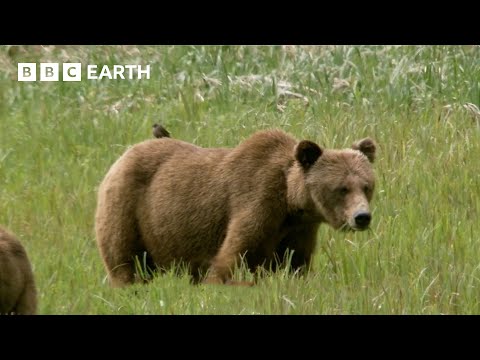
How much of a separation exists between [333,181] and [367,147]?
18.0 inches

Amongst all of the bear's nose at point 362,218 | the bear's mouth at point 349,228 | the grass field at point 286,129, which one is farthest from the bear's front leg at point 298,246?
the bear's nose at point 362,218

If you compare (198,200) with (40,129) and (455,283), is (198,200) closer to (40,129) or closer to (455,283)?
(455,283)

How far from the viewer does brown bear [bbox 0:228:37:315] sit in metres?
7.45

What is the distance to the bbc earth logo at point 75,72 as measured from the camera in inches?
527

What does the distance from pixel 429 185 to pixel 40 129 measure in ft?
14.4

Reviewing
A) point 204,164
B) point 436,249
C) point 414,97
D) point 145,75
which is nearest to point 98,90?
point 145,75

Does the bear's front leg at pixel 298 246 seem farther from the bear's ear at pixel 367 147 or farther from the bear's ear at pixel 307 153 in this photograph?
the bear's ear at pixel 367 147

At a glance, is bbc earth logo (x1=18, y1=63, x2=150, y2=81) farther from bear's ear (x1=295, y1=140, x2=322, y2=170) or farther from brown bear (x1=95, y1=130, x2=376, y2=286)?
bear's ear (x1=295, y1=140, x2=322, y2=170)

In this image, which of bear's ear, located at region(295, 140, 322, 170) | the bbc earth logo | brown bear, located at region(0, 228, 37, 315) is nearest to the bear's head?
bear's ear, located at region(295, 140, 322, 170)

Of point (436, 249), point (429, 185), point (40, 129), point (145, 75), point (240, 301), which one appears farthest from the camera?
point (145, 75)

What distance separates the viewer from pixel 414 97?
12.6 m

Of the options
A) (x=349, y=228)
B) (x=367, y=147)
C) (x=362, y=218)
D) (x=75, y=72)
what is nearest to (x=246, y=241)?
(x=349, y=228)

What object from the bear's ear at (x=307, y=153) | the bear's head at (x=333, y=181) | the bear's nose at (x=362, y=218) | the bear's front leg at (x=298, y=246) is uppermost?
the bear's ear at (x=307, y=153)

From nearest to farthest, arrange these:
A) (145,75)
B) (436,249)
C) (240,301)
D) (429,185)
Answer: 1. (240,301)
2. (436,249)
3. (429,185)
4. (145,75)
